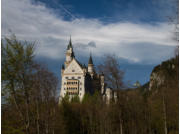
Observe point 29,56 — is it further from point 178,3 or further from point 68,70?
point 68,70

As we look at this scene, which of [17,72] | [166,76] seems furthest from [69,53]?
[17,72]

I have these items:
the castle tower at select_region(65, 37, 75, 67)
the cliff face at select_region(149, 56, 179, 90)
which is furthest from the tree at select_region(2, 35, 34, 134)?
the castle tower at select_region(65, 37, 75, 67)

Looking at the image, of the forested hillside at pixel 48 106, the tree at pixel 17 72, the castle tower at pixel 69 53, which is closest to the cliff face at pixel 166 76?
the forested hillside at pixel 48 106

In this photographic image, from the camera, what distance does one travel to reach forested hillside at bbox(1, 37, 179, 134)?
51.0 feet

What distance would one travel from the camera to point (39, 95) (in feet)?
79.8

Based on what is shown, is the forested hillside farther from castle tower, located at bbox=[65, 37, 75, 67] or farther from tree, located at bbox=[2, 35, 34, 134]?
castle tower, located at bbox=[65, 37, 75, 67]

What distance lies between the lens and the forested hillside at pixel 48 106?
15.5m

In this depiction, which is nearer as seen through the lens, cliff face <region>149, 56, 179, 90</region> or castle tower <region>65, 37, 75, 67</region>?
cliff face <region>149, 56, 179, 90</region>

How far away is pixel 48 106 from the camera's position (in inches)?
1096

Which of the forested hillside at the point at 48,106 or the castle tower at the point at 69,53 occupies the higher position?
the castle tower at the point at 69,53

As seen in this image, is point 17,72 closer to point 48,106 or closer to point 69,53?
point 48,106

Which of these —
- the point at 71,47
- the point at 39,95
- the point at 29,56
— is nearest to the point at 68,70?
the point at 71,47

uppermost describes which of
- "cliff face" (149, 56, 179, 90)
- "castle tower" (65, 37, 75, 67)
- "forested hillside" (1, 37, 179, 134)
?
"castle tower" (65, 37, 75, 67)

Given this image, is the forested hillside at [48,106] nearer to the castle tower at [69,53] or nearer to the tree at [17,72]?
the tree at [17,72]
